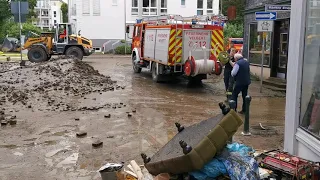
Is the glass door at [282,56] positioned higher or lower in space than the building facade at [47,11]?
lower

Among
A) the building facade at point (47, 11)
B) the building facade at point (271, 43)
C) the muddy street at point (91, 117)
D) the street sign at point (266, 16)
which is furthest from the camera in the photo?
the building facade at point (47, 11)

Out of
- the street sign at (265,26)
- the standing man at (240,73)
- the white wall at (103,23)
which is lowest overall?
the standing man at (240,73)

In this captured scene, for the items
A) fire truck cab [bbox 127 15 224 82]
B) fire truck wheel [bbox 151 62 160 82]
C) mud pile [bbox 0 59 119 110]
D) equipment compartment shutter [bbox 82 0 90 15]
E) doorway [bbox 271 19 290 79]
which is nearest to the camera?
mud pile [bbox 0 59 119 110]

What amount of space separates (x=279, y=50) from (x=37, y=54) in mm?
15286

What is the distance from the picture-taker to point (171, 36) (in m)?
14.1

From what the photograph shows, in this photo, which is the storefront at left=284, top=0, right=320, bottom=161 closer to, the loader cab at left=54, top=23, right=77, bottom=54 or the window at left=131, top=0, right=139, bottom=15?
the loader cab at left=54, top=23, right=77, bottom=54

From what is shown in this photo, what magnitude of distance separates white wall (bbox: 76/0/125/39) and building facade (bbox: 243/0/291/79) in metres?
25.5

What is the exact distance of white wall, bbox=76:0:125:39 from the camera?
42.3m

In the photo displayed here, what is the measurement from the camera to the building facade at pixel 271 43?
15789 millimetres

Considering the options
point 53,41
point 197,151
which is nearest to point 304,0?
point 197,151

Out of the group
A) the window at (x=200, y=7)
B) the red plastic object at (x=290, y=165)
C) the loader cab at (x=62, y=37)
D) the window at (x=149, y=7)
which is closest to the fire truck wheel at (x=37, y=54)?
the loader cab at (x=62, y=37)

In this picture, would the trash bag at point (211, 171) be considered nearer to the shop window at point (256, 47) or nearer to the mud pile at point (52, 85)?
the mud pile at point (52, 85)

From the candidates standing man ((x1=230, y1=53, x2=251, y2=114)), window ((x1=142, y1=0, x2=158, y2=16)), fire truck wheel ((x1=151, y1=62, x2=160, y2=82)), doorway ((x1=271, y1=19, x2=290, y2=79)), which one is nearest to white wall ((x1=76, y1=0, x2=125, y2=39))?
window ((x1=142, y1=0, x2=158, y2=16))

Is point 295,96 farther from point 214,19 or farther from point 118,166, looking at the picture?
point 214,19
